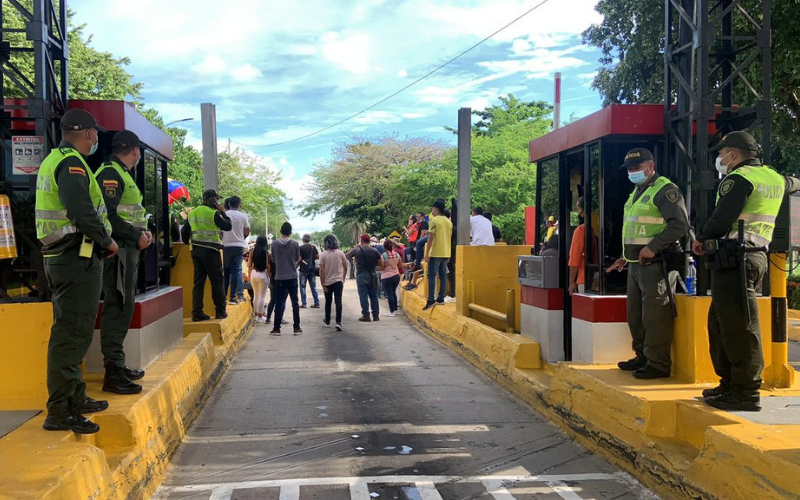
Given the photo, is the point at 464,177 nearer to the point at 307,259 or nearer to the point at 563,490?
the point at 307,259

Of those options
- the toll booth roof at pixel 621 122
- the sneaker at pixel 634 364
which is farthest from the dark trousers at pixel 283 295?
the sneaker at pixel 634 364

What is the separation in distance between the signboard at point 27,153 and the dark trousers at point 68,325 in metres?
1.43

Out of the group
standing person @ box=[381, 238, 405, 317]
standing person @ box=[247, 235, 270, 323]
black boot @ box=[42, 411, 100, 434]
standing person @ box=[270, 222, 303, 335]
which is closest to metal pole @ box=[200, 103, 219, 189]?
standing person @ box=[247, 235, 270, 323]

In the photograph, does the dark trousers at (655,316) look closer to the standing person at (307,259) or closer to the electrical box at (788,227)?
the electrical box at (788,227)

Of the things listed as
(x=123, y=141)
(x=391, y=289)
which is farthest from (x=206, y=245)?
(x=391, y=289)

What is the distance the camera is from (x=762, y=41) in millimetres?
5867

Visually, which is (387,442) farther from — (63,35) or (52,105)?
(63,35)

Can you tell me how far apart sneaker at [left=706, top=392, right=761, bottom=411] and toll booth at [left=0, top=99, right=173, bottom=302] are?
5205 mm

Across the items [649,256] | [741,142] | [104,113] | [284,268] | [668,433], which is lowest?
[668,433]

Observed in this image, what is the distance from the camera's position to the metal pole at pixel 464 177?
448 inches

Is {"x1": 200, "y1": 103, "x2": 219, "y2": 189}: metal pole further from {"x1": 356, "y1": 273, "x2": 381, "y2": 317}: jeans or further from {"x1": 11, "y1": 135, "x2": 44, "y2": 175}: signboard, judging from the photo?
{"x1": 11, "y1": 135, "x2": 44, "y2": 175}: signboard

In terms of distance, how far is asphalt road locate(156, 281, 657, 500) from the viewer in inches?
173

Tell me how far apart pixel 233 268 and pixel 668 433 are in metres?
8.47

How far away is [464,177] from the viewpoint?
37.5 feet
